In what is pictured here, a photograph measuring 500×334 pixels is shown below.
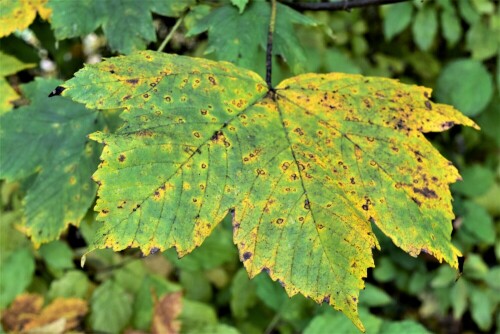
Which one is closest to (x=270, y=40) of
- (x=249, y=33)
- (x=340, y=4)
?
(x=249, y=33)

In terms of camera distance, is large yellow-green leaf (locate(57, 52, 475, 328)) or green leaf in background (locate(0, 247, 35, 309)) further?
green leaf in background (locate(0, 247, 35, 309))

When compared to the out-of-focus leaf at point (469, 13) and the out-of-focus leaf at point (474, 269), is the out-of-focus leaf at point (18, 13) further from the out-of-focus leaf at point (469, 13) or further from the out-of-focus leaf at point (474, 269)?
the out-of-focus leaf at point (474, 269)

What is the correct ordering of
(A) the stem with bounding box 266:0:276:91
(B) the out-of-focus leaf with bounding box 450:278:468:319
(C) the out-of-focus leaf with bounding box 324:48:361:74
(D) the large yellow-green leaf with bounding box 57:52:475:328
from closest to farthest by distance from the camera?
(D) the large yellow-green leaf with bounding box 57:52:475:328 < (A) the stem with bounding box 266:0:276:91 < (C) the out-of-focus leaf with bounding box 324:48:361:74 < (B) the out-of-focus leaf with bounding box 450:278:468:319

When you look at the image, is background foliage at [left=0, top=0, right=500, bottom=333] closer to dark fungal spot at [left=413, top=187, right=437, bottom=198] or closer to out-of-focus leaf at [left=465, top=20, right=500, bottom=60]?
out-of-focus leaf at [left=465, top=20, right=500, bottom=60]

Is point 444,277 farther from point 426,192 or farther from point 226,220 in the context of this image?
point 426,192

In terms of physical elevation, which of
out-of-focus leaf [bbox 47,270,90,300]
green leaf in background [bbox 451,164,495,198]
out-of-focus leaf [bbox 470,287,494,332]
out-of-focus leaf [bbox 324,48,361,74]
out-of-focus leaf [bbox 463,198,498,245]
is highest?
out-of-focus leaf [bbox 324,48,361,74]

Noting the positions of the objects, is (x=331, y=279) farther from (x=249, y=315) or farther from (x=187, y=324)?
(x=249, y=315)

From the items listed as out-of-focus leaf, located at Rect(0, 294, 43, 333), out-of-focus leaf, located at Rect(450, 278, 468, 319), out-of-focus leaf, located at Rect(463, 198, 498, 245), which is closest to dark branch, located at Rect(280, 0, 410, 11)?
out-of-focus leaf, located at Rect(0, 294, 43, 333)

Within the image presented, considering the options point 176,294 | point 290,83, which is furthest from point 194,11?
point 176,294
